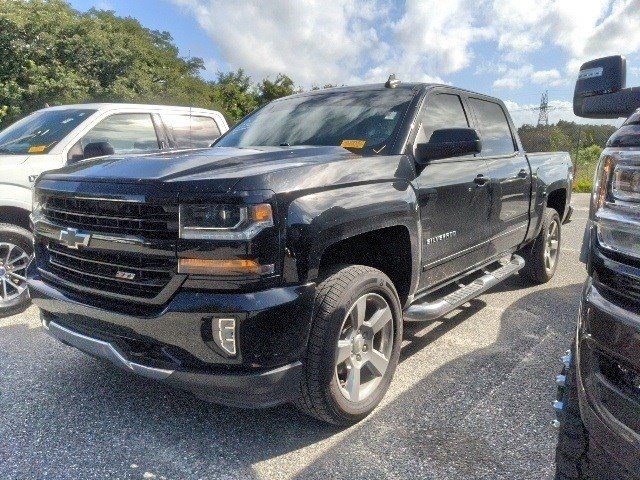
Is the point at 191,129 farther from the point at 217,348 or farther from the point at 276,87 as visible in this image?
the point at 276,87

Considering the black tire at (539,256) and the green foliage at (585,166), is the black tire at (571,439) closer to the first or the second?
the black tire at (539,256)

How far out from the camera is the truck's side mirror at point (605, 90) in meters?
2.16

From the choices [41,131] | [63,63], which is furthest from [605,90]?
[63,63]

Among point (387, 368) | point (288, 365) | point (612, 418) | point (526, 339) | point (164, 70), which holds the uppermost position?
point (164, 70)

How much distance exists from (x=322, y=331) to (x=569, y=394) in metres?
1.05

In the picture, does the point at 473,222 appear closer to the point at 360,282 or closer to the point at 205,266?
the point at 360,282

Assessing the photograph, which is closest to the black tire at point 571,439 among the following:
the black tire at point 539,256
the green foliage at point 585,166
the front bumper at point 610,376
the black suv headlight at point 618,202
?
the front bumper at point 610,376

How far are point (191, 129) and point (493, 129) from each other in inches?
134

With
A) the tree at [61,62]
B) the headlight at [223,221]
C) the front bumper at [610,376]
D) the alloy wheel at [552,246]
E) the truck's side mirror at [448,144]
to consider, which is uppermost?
the tree at [61,62]

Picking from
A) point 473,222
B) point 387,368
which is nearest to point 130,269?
point 387,368

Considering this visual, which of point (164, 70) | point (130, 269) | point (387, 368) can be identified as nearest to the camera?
point (130, 269)

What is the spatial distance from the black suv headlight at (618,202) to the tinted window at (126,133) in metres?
4.43

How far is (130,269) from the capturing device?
2367 millimetres

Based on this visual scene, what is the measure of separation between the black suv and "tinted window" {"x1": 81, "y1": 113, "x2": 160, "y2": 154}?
Answer: 4.45 m
